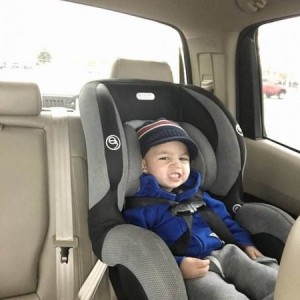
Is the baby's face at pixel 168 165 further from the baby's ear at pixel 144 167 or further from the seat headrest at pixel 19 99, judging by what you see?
the seat headrest at pixel 19 99

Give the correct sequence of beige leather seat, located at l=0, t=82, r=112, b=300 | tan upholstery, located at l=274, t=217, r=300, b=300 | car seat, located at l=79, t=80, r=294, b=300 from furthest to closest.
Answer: beige leather seat, located at l=0, t=82, r=112, b=300, car seat, located at l=79, t=80, r=294, b=300, tan upholstery, located at l=274, t=217, r=300, b=300

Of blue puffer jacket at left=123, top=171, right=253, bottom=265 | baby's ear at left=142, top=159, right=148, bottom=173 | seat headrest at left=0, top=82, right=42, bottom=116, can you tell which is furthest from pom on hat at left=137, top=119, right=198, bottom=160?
seat headrest at left=0, top=82, right=42, bottom=116

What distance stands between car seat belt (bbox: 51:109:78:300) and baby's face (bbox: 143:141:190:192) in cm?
Result: 32

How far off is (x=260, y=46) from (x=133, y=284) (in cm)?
158

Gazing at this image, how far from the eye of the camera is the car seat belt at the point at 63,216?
165cm

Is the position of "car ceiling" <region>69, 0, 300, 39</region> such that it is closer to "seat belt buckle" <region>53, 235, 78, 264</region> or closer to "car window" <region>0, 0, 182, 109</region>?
"car window" <region>0, 0, 182, 109</region>

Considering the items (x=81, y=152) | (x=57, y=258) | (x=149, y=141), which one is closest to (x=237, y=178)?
(x=149, y=141)

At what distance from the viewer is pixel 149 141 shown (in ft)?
5.60

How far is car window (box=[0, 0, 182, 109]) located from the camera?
2.10 meters

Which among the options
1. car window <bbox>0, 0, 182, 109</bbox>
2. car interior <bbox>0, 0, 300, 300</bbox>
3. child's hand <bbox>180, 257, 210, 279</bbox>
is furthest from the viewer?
car window <bbox>0, 0, 182, 109</bbox>

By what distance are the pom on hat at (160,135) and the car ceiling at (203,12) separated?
2.39 ft

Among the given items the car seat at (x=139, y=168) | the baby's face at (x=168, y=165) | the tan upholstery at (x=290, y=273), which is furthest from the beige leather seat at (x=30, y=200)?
the tan upholstery at (x=290, y=273)

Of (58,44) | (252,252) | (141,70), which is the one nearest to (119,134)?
(141,70)

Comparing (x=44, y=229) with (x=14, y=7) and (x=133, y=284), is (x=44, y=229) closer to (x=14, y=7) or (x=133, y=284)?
(x=133, y=284)
